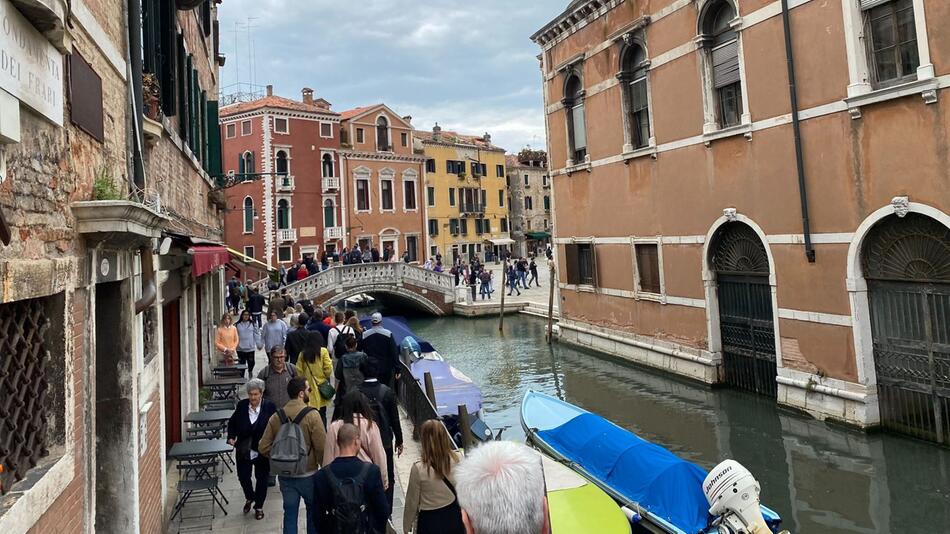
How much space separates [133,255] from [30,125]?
1714 millimetres

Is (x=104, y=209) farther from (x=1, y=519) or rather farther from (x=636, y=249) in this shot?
(x=636, y=249)

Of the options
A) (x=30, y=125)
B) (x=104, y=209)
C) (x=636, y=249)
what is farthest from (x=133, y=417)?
(x=636, y=249)

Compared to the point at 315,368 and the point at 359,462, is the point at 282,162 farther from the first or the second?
the point at 359,462

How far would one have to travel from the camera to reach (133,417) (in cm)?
399

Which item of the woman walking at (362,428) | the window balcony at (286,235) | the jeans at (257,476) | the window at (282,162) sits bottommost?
the jeans at (257,476)

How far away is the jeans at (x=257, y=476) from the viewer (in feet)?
18.0

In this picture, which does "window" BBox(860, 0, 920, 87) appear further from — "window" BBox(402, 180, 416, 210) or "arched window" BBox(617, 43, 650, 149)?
"window" BBox(402, 180, 416, 210)

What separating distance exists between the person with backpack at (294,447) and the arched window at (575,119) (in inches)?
485

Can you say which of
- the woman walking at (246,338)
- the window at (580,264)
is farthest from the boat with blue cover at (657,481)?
the window at (580,264)

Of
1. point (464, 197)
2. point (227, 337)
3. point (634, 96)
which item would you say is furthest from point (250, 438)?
point (464, 197)

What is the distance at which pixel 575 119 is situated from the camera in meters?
16.1

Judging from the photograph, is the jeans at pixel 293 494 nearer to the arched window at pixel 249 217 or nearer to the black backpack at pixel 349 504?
the black backpack at pixel 349 504

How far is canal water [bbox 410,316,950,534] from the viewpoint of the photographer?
6.85 metres

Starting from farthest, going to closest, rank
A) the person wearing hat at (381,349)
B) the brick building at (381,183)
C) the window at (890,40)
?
the brick building at (381,183), the window at (890,40), the person wearing hat at (381,349)
